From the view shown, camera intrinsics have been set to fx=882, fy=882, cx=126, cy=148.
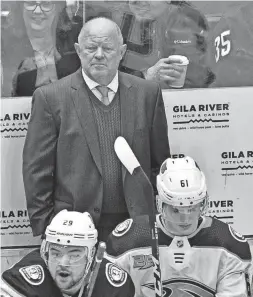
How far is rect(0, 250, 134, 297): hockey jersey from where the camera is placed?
9.07ft

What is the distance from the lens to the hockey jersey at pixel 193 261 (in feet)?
9.43

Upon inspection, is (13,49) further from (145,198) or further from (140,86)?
(145,198)

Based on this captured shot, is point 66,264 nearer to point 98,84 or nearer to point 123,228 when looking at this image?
point 123,228

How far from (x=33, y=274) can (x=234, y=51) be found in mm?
1143

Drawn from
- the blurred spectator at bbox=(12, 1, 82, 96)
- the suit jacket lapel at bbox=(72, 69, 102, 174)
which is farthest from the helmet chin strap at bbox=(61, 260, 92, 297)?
the blurred spectator at bbox=(12, 1, 82, 96)

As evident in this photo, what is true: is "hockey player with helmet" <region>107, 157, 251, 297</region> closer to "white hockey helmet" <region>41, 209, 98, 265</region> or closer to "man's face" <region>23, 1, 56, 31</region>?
"white hockey helmet" <region>41, 209, 98, 265</region>

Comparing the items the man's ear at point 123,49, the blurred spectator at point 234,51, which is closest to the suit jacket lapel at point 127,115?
the man's ear at point 123,49

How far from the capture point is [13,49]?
324 centimetres

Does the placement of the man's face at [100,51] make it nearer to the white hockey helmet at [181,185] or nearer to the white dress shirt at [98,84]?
the white dress shirt at [98,84]

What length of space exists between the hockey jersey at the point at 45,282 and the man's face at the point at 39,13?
35.7 inches

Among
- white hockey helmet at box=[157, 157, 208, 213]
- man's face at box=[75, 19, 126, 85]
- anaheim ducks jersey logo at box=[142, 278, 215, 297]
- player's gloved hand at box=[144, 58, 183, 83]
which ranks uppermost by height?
man's face at box=[75, 19, 126, 85]

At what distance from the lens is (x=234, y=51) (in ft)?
10.8

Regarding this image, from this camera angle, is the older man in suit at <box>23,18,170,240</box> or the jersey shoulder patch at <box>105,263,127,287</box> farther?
the older man in suit at <box>23,18,170,240</box>

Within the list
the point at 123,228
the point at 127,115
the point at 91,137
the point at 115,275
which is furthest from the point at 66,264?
the point at 127,115
